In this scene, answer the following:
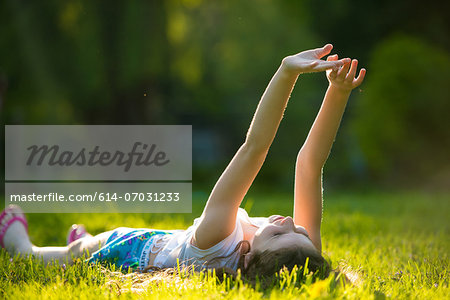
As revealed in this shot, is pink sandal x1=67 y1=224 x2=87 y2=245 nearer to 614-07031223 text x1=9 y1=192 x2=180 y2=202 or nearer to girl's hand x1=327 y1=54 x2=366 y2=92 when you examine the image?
girl's hand x1=327 y1=54 x2=366 y2=92

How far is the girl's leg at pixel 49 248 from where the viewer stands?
2.68 m

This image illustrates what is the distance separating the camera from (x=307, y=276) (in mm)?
1841

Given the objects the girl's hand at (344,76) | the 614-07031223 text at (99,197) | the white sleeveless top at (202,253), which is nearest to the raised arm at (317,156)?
the girl's hand at (344,76)

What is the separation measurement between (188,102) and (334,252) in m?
12.7

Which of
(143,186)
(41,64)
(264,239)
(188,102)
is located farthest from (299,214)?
(188,102)

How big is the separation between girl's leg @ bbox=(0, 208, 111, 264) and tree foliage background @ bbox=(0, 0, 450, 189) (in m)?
3.76

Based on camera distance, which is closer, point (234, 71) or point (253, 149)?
point (253, 149)

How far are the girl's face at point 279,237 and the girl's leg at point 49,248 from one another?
0.92 meters

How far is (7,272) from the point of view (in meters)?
2.33

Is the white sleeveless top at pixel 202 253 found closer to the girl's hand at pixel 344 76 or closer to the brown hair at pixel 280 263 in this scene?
the brown hair at pixel 280 263

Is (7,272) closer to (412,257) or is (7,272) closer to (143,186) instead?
(412,257)

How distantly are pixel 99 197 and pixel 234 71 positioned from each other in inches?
271

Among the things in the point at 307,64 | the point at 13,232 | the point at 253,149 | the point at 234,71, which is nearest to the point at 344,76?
the point at 307,64

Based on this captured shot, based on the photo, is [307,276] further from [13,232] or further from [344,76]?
[13,232]
